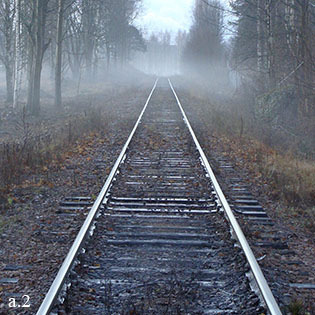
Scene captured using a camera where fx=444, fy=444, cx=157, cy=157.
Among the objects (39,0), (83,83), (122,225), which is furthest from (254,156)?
(83,83)

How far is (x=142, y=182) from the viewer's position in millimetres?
8195

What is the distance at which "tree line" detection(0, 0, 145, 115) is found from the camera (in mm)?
20297

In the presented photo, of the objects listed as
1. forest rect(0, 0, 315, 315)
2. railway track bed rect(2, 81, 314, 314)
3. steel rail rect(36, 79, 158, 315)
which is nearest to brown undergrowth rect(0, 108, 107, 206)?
forest rect(0, 0, 315, 315)

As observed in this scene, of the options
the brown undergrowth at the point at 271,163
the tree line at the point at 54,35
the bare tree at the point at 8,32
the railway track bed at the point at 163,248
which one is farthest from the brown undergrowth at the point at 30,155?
the bare tree at the point at 8,32

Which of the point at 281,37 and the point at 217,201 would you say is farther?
the point at 281,37

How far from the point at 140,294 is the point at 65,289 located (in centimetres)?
69

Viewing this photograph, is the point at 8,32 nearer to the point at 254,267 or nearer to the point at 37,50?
the point at 37,50

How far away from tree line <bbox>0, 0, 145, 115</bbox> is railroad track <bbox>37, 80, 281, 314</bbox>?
13.7 m

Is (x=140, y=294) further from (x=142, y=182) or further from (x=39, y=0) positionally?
(x=39, y=0)

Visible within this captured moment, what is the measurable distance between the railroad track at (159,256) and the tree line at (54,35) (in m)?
13.7

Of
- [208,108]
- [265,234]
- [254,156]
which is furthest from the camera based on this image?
[208,108]

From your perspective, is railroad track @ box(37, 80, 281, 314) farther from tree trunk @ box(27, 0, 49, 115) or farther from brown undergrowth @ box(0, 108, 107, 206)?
tree trunk @ box(27, 0, 49, 115)

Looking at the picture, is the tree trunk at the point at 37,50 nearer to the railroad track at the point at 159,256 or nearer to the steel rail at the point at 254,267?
the railroad track at the point at 159,256

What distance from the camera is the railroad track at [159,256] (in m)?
3.91
